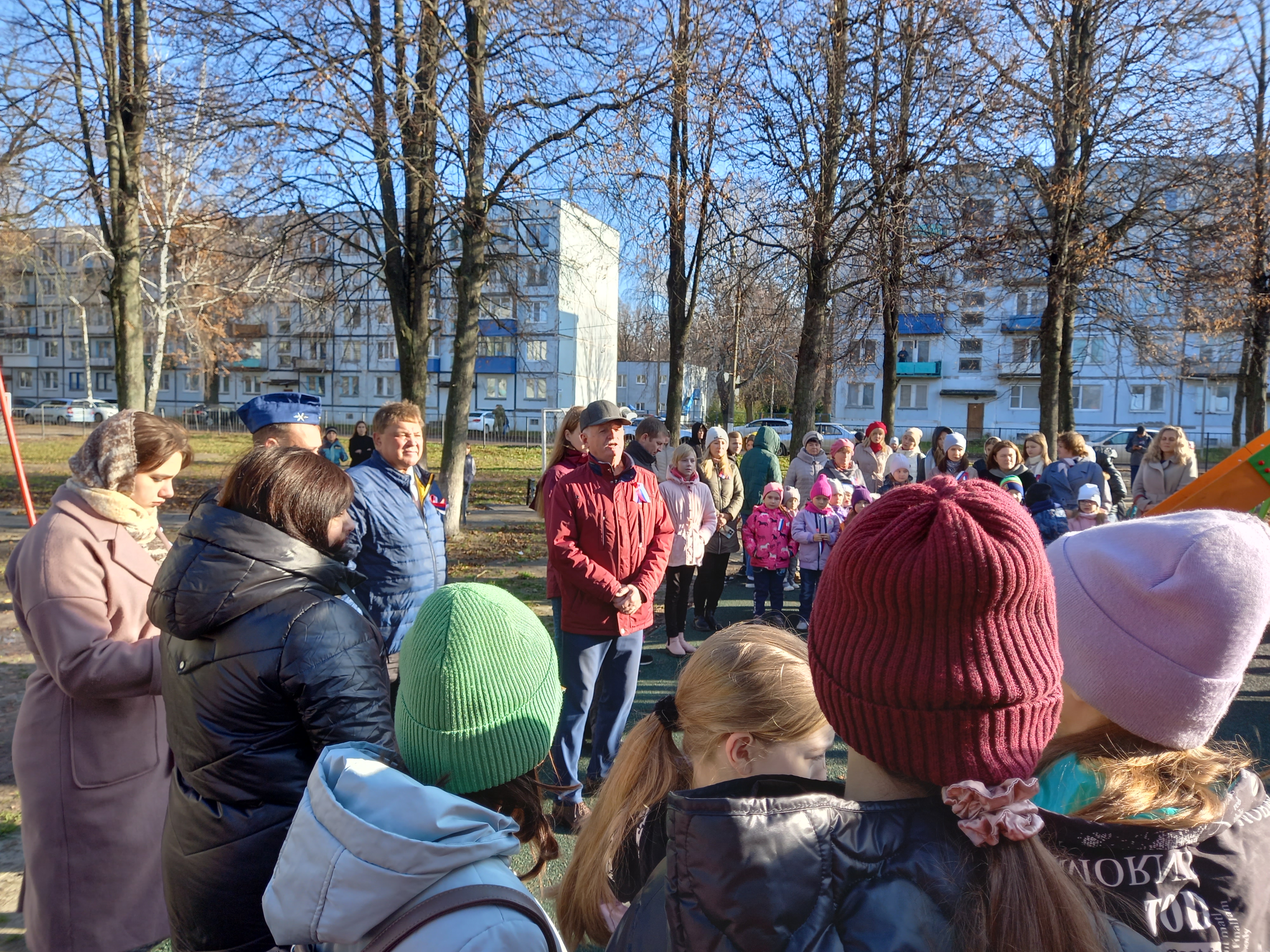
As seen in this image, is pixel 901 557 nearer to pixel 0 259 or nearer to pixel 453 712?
pixel 453 712

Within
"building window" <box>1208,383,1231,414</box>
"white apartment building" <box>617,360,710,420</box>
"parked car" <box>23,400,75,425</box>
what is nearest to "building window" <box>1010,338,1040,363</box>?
"white apartment building" <box>617,360,710,420</box>

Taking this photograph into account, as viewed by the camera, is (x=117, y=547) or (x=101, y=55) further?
(x=101, y=55)

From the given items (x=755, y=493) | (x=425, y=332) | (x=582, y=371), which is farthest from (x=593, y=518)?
(x=582, y=371)

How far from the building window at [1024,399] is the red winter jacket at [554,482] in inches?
1993

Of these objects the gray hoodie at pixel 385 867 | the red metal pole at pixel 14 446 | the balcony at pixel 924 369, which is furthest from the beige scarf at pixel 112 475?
the balcony at pixel 924 369

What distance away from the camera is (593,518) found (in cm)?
409

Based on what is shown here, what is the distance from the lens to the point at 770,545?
24.1ft

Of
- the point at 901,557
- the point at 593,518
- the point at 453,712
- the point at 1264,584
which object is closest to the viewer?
the point at 901,557

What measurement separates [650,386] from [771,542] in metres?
51.9

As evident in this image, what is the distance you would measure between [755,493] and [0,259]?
2498 centimetres

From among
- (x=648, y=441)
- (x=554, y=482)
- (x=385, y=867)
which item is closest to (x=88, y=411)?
(x=648, y=441)

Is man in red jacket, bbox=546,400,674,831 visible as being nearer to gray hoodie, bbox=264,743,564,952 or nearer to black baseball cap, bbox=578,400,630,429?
black baseball cap, bbox=578,400,630,429

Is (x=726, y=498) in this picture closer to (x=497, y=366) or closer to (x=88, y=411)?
(x=497, y=366)

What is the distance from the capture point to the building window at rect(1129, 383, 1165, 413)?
4612 centimetres
